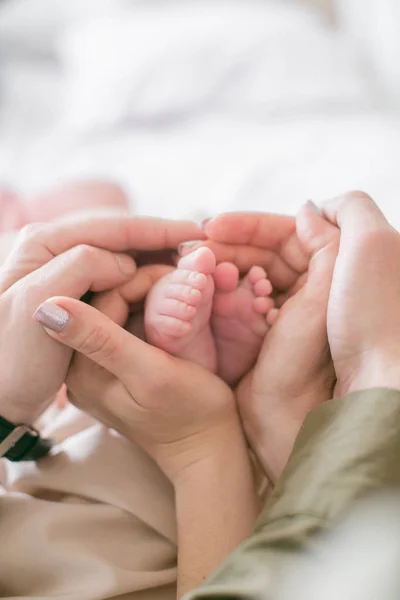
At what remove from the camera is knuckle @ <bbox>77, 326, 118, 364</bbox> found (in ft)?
2.06

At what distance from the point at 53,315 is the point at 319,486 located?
28 centimetres

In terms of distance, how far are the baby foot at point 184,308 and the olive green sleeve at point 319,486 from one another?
7.4 inches

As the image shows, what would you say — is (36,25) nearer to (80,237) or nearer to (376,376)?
(80,237)

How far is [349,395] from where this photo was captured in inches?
22.8

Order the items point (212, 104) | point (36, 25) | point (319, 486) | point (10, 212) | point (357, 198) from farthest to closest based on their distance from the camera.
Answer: point (36, 25) → point (212, 104) → point (10, 212) → point (357, 198) → point (319, 486)

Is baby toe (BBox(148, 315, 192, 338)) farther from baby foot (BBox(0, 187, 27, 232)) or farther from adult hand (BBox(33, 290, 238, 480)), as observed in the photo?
baby foot (BBox(0, 187, 27, 232))

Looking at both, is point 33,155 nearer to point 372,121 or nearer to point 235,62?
point 235,62

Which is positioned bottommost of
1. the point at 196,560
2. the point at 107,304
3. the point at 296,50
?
the point at 196,560

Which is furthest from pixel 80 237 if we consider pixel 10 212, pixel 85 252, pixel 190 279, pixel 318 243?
pixel 10 212

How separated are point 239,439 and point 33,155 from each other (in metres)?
1.13

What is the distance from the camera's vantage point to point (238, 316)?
762 millimetres

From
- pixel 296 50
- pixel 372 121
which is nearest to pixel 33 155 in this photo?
pixel 296 50

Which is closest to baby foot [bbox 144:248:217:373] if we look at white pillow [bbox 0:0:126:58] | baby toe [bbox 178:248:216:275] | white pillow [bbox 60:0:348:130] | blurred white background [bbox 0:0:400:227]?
baby toe [bbox 178:248:216:275]

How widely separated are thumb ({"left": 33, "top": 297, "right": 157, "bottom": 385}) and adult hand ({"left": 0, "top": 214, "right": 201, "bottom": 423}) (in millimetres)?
43
